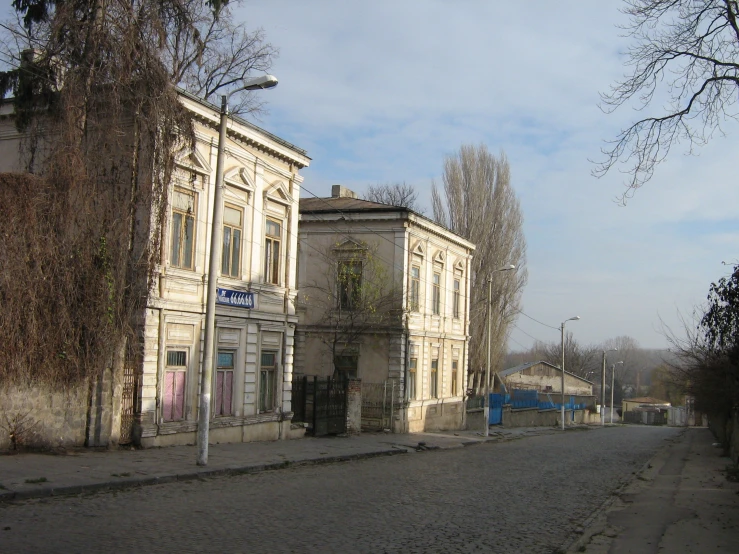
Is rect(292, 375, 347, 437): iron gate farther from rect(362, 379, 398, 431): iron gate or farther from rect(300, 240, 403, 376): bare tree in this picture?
rect(362, 379, 398, 431): iron gate

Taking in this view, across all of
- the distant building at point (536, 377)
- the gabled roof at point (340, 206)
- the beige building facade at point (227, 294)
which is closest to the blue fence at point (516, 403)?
the distant building at point (536, 377)

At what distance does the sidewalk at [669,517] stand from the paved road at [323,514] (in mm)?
438

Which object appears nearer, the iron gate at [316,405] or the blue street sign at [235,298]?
the blue street sign at [235,298]

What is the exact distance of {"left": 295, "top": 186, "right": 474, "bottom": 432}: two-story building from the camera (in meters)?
31.9

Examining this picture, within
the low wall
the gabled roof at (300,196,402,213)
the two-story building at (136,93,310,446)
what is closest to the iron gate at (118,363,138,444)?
the two-story building at (136,93,310,446)

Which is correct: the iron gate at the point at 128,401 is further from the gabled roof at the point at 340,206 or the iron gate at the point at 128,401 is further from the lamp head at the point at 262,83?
the gabled roof at the point at 340,206

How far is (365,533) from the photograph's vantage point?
971 cm

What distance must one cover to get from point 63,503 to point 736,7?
14.7 meters

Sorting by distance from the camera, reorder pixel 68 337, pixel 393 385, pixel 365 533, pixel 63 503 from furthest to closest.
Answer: pixel 393 385 < pixel 68 337 < pixel 63 503 < pixel 365 533

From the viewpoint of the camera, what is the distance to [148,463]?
15.3 metres

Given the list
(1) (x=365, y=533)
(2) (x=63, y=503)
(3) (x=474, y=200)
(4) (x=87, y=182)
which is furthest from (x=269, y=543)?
(3) (x=474, y=200)

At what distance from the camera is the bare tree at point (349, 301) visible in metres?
31.6

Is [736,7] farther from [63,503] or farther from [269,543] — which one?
[63,503]

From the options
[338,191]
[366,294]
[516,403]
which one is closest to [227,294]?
[366,294]
